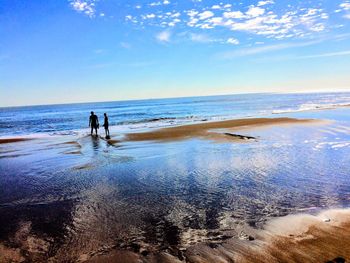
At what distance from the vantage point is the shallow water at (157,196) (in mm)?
6215

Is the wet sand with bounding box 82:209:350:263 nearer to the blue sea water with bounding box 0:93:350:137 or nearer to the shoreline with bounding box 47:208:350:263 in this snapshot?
the shoreline with bounding box 47:208:350:263

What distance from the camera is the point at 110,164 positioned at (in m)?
13.9

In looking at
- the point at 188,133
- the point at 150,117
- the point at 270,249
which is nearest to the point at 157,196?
the point at 270,249

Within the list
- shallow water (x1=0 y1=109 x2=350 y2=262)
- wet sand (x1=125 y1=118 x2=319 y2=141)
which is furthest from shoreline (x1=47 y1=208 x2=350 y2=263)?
wet sand (x1=125 y1=118 x2=319 y2=141)

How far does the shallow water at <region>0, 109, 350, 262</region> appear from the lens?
6.21 m

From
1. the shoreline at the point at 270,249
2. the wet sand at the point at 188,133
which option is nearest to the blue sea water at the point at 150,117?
the wet sand at the point at 188,133

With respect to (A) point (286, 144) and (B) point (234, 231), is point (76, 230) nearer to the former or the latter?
(B) point (234, 231)

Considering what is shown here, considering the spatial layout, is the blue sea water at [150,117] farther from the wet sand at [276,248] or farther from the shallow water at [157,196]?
the wet sand at [276,248]

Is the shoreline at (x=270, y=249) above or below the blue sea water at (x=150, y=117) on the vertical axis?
above

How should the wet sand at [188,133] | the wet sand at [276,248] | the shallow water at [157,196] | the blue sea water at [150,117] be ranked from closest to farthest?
the wet sand at [276,248] → the shallow water at [157,196] → the wet sand at [188,133] → the blue sea water at [150,117]

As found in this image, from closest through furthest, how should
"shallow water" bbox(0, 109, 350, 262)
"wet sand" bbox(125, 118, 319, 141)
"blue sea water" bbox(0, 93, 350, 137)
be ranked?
1. "shallow water" bbox(0, 109, 350, 262)
2. "wet sand" bbox(125, 118, 319, 141)
3. "blue sea water" bbox(0, 93, 350, 137)

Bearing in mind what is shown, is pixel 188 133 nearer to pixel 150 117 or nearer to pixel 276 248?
pixel 276 248

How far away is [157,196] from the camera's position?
884 centimetres

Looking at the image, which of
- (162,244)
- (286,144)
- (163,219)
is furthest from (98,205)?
(286,144)
